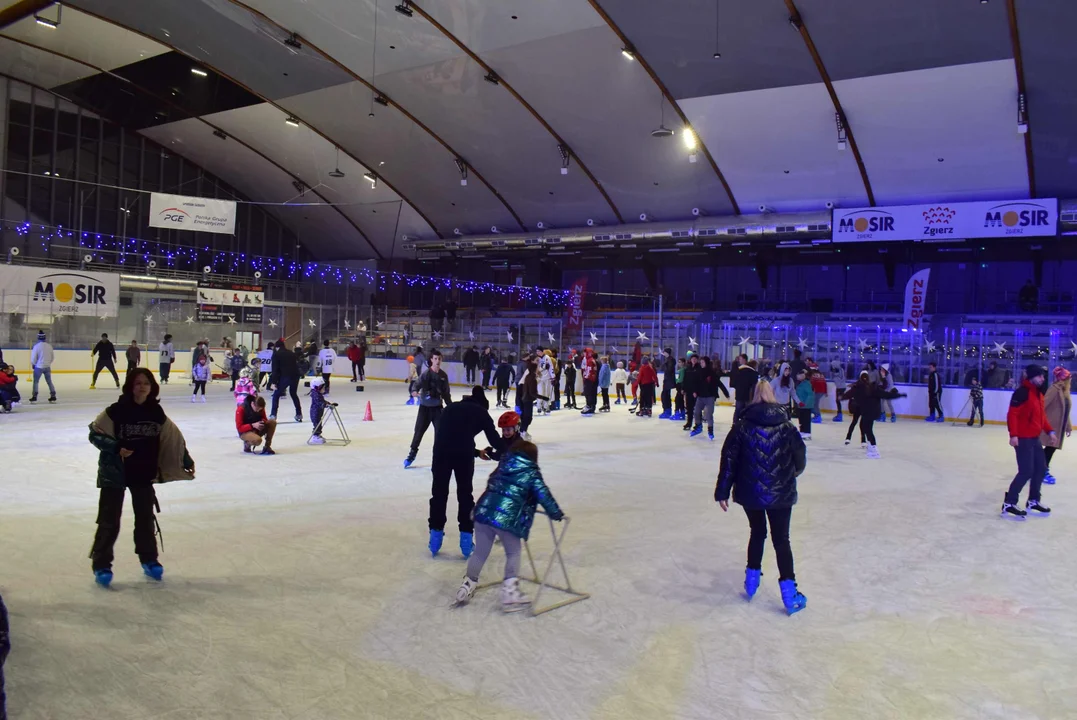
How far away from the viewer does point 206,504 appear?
6.60 metres

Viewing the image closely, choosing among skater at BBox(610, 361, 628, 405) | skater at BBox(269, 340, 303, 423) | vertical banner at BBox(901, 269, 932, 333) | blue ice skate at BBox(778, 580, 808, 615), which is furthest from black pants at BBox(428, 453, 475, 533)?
vertical banner at BBox(901, 269, 932, 333)

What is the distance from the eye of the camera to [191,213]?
1736cm

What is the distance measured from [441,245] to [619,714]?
2742 centimetres

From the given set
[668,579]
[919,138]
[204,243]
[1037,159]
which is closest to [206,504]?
[668,579]

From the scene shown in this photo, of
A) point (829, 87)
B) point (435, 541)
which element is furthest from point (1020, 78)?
point (435, 541)

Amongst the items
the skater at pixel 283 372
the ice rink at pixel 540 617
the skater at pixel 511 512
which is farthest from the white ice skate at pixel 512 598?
the skater at pixel 283 372

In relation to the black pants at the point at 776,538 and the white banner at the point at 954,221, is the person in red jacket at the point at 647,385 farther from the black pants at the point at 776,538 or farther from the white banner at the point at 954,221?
the black pants at the point at 776,538

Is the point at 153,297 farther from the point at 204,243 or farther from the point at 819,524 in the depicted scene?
the point at 819,524

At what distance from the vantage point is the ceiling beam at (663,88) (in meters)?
16.5

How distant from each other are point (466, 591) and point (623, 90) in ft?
56.4

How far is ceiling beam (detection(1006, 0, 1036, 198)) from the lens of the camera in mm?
14172

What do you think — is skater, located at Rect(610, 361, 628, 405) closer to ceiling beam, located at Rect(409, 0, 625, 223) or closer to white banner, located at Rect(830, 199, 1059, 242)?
ceiling beam, located at Rect(409, 0, 625, 223)

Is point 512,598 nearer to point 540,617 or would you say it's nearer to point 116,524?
point 540,617

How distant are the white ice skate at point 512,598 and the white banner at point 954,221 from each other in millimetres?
18699
